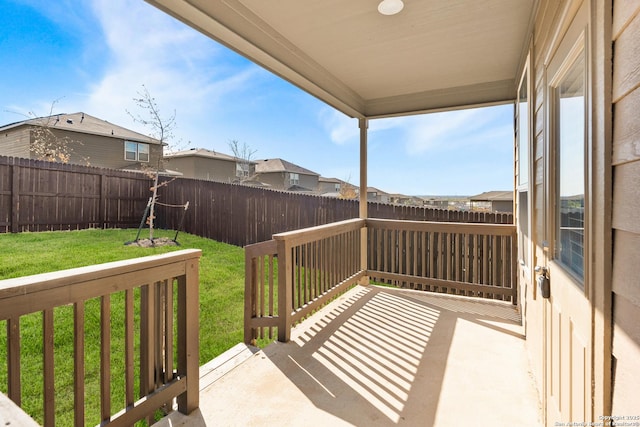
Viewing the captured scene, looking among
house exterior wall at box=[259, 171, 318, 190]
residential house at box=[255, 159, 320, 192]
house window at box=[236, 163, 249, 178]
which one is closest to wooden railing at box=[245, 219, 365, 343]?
house window at box=[236, 163, 249, 178]

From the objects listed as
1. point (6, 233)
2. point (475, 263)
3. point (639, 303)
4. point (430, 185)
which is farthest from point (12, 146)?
point (430, 185)

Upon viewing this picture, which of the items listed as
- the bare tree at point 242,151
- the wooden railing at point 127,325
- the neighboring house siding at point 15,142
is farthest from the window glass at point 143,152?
the wooden railing at point 127,325

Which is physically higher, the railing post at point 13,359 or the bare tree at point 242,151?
the bare tree at point 242,151

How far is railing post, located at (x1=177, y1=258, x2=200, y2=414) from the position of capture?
1717mm

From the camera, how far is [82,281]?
4.19 feet

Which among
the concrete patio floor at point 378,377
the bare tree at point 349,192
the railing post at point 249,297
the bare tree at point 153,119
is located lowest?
the concrete patio floor at point 378,377

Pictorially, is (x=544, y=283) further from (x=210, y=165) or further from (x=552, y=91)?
(x=210, y=165)

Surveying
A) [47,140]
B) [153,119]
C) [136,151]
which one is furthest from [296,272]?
[136,151]

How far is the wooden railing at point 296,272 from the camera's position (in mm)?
2633

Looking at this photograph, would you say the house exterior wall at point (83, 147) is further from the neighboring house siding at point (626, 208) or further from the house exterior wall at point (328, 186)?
the house exterior wall at point (328, 186)

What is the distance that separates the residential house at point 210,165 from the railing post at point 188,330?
17.0 metres

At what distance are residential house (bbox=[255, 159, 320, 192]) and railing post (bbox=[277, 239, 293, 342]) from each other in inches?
808

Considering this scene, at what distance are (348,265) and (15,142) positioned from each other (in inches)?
645

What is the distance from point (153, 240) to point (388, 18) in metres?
6.26
